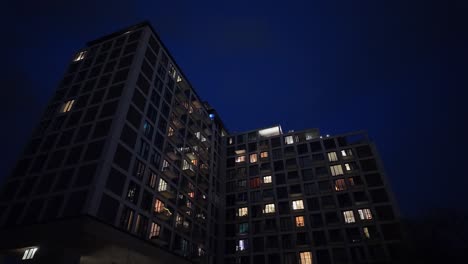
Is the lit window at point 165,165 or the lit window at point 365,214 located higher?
the lit window at point 165,165

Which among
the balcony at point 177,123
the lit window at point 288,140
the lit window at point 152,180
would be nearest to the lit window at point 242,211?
the lit window at point 288,140

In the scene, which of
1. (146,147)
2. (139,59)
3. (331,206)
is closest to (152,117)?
(146,147)

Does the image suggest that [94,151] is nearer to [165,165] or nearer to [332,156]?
[165,165]

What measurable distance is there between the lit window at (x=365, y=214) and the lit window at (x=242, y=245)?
72.6ft

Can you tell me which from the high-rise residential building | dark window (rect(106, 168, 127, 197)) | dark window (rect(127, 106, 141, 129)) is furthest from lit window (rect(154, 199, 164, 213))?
dark window (rect(127, 106, 141, 129))

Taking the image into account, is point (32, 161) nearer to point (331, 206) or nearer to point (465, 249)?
point (331, 206)

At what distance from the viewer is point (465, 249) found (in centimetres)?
3772

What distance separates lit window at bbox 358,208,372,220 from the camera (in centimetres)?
5297

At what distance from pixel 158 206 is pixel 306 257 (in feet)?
93.3

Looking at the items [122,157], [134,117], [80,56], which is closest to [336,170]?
[134,117]

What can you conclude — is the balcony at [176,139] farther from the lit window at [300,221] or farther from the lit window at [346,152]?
the lit window at [346,152]

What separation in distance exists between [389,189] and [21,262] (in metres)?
56.4

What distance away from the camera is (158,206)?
140ft

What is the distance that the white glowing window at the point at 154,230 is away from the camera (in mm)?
39747
